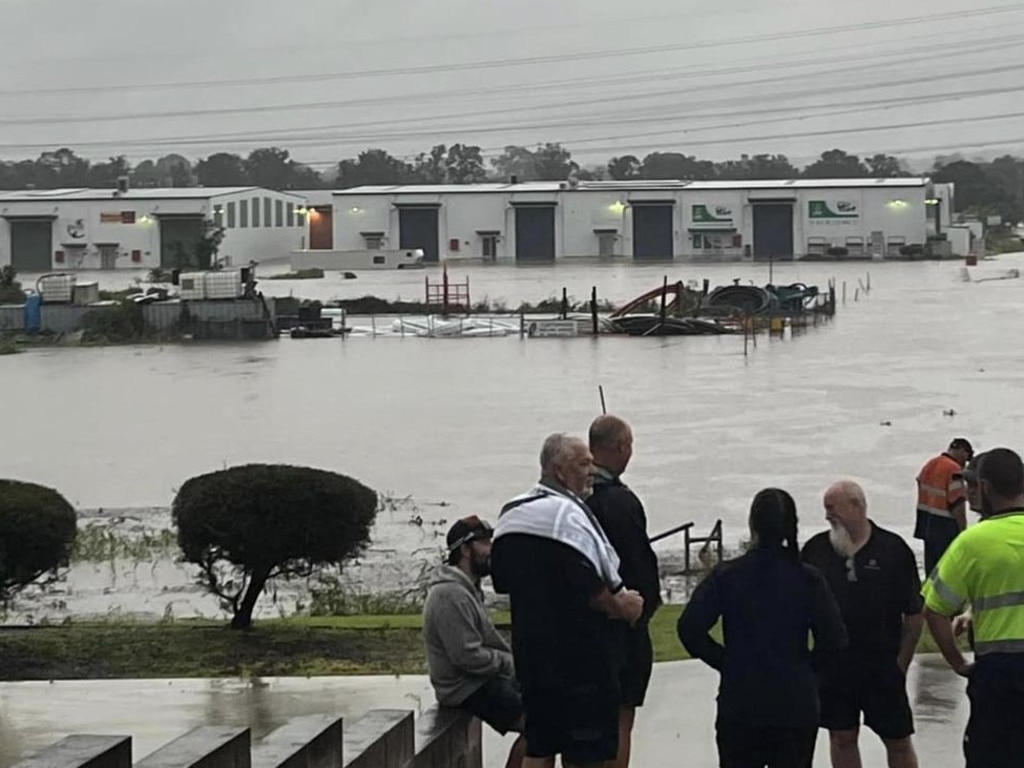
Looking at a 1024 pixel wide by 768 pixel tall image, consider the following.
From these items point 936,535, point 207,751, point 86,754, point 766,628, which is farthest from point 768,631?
point 936,535

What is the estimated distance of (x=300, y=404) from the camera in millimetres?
32875

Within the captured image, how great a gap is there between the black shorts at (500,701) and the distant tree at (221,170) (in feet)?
560

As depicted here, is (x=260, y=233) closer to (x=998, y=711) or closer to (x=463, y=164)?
(x=463, y=164)

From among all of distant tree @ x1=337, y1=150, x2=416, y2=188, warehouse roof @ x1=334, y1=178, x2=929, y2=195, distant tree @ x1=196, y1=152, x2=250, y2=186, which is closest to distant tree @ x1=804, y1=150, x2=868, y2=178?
distant tree @ x1=337, y1=150, x2=416, y2=188

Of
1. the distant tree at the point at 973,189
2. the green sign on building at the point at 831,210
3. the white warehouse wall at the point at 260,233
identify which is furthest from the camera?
the distant tree at the point at 973,189

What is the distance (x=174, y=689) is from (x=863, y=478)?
13071mm

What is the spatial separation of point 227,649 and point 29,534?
1493 millimetres

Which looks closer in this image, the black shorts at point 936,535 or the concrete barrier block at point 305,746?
the concrete barrier block at point 305,746

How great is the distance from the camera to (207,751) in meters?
5.76

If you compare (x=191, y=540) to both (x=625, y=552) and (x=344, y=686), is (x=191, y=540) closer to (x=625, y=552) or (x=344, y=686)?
(x=344, y=686)

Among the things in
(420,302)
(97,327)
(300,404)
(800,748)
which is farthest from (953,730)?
(420,302)

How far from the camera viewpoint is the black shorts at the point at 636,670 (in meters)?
7.25

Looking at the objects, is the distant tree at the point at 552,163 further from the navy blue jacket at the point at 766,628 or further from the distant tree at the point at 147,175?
the navy blue jacket at the point at 766,628

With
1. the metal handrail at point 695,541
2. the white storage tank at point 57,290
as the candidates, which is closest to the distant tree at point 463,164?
the white storage tank at point 57,290
